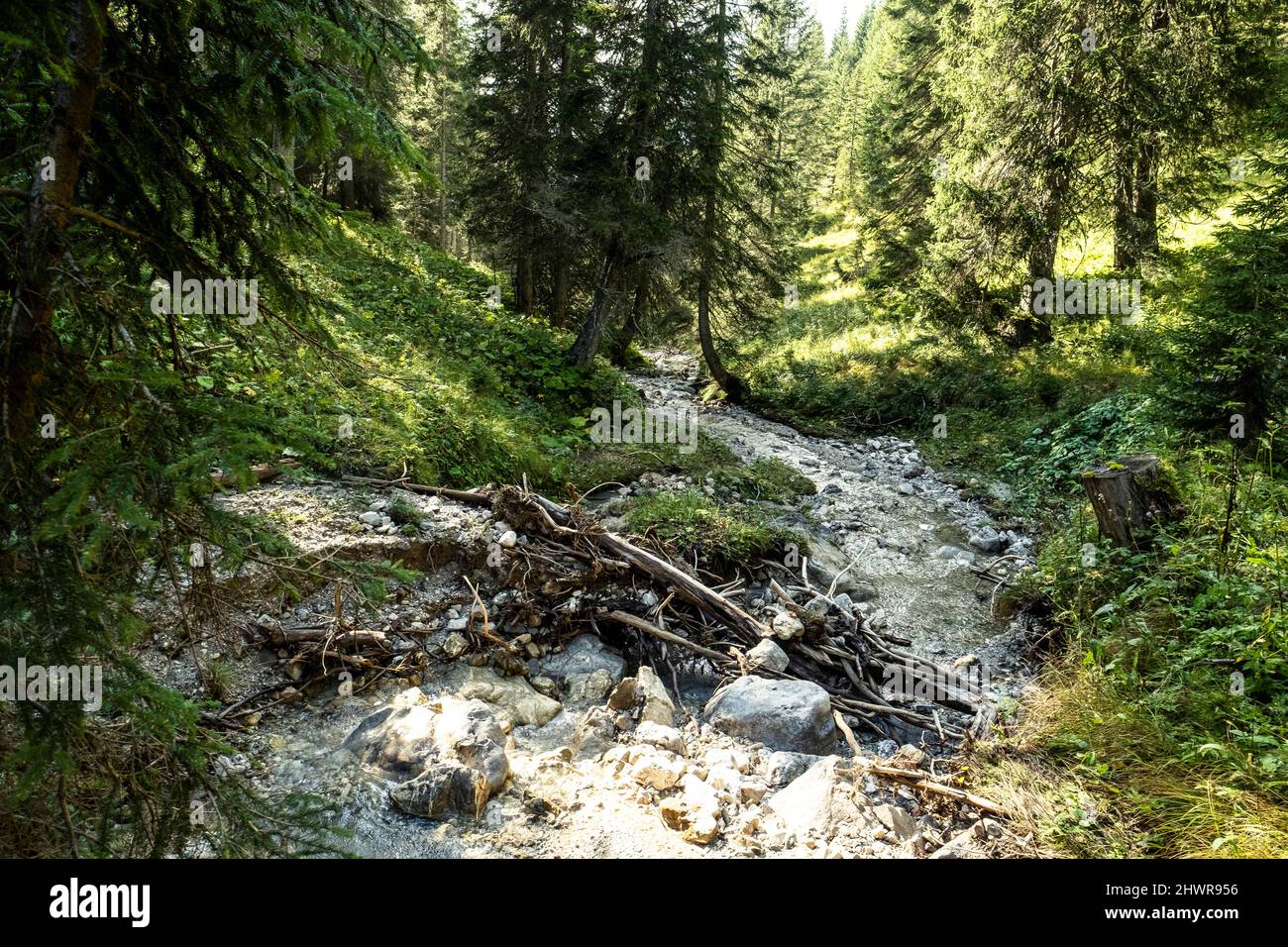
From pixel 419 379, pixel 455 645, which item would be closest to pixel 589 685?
pixel 455 645

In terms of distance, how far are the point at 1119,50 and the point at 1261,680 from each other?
13478mm

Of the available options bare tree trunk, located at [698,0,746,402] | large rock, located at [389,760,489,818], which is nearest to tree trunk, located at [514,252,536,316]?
bare tree trunk, located at [698,0,746,402]

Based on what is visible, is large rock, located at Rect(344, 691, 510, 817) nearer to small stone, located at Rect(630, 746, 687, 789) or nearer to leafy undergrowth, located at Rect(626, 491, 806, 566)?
small stone, located at Rect(630, 746, 687, 789)

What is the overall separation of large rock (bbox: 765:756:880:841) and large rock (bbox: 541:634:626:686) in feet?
5.99

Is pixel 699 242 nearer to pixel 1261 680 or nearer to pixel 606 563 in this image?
pixel 606 563

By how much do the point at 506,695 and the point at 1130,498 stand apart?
20.7 feet

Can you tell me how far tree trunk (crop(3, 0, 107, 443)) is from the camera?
2.24 metres

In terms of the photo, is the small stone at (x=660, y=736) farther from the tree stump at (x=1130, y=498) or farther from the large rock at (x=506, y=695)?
the tree stump at (x=1130, y=498)

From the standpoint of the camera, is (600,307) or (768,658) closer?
(768,658)

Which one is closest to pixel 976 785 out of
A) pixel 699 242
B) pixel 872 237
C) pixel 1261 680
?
pixel 1261 680

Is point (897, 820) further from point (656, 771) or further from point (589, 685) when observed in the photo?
point (589, 685)

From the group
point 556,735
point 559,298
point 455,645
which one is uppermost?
point 559,298

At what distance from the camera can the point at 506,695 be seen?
16.9 ft
